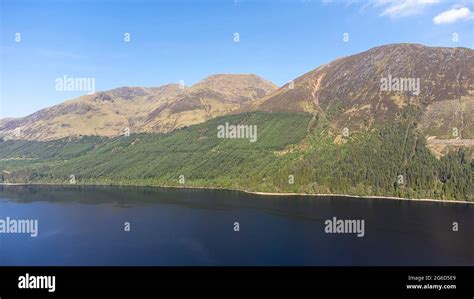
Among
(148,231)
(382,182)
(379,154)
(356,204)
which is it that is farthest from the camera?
(379,154)

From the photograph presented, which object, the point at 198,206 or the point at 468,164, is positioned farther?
the point at 468,164

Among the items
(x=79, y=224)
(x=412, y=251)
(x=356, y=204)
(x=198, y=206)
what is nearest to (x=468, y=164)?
(x=356, y=204)

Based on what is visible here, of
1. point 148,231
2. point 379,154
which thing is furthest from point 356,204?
point 148,231
